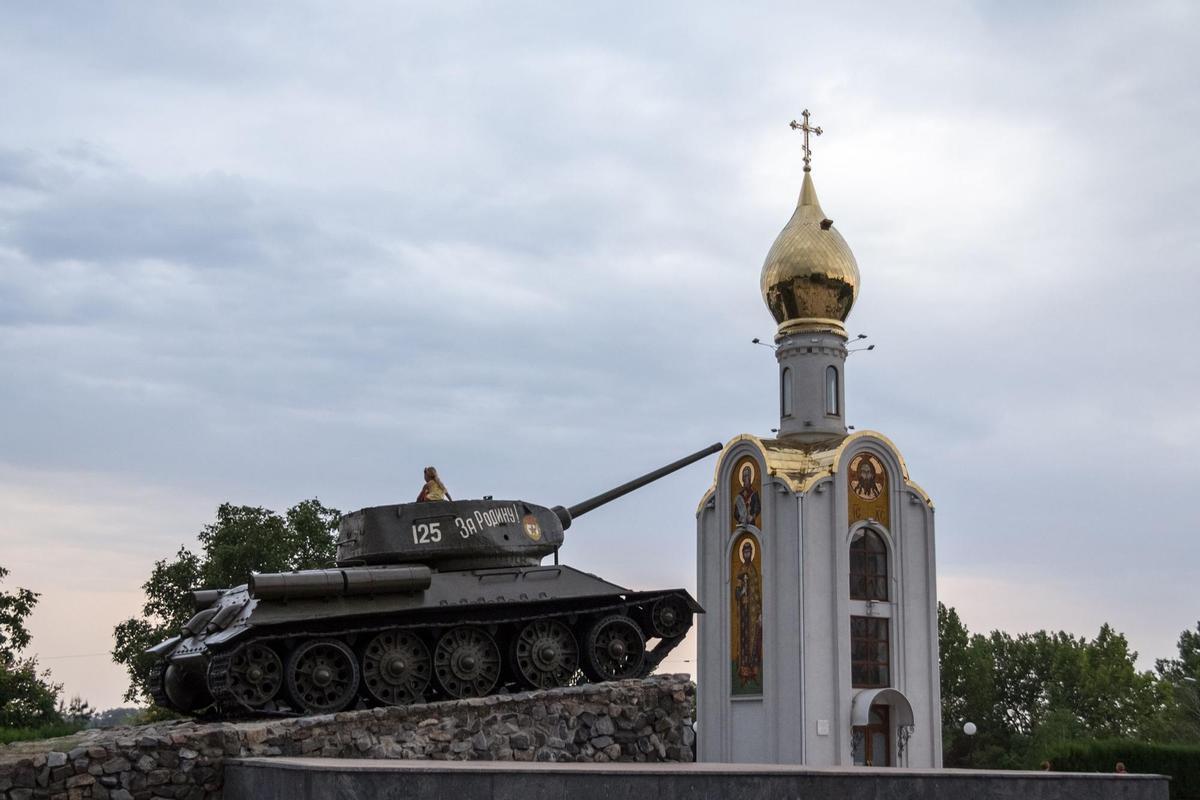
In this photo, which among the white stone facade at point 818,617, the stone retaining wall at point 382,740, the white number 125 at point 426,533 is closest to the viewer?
the stone retaining wall at point 382,740

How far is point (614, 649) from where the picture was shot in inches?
635

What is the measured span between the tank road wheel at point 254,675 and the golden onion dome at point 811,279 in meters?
20.1

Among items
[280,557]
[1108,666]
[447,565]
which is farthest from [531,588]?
[1108,666]

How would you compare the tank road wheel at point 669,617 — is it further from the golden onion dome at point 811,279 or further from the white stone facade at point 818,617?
the golden onion dome at point 811,279

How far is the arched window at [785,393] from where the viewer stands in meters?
32.7

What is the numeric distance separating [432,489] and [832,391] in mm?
17515

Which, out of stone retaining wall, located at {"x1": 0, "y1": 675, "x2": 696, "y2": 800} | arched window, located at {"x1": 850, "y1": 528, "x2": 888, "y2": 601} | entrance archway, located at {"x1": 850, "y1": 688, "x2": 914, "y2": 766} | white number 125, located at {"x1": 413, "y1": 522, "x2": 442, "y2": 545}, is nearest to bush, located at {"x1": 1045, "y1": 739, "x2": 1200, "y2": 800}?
entrance archway, located at {"x1": 850, "y1": 688, "x2": 914, "y2": 766}

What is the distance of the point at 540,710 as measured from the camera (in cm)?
1504

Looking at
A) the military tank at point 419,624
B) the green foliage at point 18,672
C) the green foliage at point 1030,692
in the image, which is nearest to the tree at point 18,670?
the green foliage at point 18,672

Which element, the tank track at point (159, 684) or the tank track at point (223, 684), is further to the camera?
the tank track at point (159, 684)

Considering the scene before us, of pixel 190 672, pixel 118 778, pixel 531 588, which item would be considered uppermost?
pixel 531 588

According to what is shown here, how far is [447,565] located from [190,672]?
3.07 meters

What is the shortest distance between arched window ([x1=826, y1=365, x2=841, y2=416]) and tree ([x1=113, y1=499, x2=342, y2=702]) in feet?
39.6

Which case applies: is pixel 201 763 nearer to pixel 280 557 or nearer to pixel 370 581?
pixel 370 581
